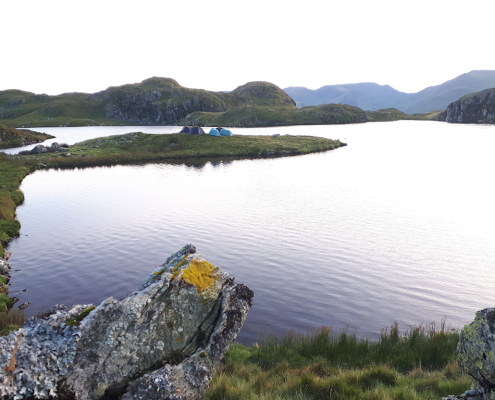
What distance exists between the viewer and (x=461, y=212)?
39531 millimetres

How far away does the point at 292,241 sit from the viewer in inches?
1270

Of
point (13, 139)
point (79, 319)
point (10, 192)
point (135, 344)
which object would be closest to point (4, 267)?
point (79, 319)

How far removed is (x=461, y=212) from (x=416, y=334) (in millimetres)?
30946

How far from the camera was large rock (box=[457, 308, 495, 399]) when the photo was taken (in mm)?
6320

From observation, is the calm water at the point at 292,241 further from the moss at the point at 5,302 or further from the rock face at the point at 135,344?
the rock face at the point at 135,344

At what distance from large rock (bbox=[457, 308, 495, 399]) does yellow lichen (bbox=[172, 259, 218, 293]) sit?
23.3ft

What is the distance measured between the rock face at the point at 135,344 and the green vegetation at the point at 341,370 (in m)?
1.35

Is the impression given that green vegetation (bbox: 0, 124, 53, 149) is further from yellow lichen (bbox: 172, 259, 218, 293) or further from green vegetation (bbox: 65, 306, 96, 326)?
yellow lichen (bbox: 172, 259, 218, 293)

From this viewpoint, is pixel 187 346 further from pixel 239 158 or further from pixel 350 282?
pixel 239 158

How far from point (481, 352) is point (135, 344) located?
8.09m

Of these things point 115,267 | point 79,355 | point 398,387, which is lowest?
point 115,267

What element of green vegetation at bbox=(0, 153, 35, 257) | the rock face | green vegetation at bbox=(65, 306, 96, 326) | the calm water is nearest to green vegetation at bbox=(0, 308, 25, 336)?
the calm water

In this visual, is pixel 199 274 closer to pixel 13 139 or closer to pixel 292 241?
pixel 292 241

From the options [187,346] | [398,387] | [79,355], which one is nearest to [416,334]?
[398,387]
